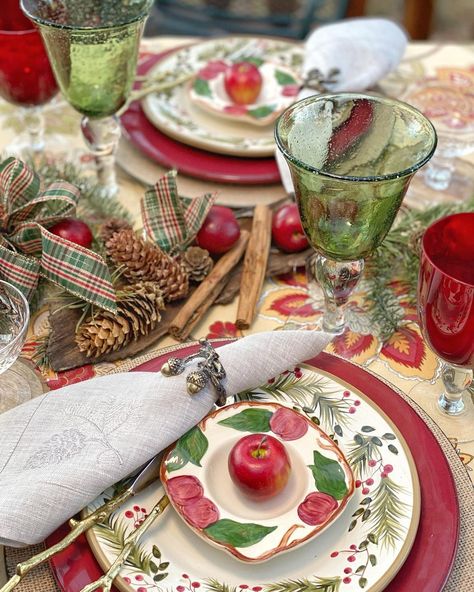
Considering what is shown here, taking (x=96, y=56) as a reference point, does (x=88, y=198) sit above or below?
below

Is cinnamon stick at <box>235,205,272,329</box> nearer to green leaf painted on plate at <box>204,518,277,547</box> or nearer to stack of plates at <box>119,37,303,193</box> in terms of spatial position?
stack of plates at <box>119,37,303,193</box>

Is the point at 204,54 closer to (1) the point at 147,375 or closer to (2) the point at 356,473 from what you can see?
(1) the point at 147,375

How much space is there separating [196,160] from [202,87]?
7.1 inches

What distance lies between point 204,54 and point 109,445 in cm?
86

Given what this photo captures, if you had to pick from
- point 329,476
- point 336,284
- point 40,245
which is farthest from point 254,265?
point 329,476

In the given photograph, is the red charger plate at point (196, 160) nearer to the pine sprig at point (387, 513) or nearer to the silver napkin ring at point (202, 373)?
the silver napkin ring at point (202, 373)

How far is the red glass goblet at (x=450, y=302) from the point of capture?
693 millimetres

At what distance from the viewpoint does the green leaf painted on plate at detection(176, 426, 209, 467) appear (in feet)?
2.17

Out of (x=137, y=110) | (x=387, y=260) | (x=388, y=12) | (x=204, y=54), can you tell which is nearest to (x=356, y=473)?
(x=387, y=260)

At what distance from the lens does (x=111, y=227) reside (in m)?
0.94

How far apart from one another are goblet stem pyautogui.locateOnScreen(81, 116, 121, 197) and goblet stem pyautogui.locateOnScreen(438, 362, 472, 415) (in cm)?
54

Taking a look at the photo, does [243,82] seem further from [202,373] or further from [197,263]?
[202,373]

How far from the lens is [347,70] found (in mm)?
1233

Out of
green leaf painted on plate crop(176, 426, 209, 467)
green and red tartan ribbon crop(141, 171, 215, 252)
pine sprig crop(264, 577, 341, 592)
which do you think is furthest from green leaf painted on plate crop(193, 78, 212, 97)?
pine sprig crop(264, 577, 341, 592)
